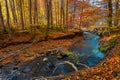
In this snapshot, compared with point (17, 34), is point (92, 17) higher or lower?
higher

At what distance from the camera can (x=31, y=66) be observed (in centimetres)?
1224

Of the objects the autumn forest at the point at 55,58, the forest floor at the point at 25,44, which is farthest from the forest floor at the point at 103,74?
the forest floor at the point at 25,44

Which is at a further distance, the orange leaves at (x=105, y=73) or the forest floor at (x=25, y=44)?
the forest floor at (x=25, y=44)

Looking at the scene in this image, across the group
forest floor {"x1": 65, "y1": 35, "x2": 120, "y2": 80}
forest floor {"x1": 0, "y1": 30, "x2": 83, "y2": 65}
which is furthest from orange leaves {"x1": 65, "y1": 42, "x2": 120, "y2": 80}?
forest floor {"x1": 0, "y1": 30, "x2": 83, "y2": 65}

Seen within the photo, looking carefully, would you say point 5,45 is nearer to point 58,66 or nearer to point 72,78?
point 58,66

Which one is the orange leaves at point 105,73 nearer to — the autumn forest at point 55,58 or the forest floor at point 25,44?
the autumn forest at point 55,58

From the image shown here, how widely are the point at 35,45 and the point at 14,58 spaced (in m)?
5.03

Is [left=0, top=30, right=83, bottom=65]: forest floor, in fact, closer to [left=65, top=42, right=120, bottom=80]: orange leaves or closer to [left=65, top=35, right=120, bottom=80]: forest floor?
[left=65, top=35, right=120, bottom=80]: forest floor

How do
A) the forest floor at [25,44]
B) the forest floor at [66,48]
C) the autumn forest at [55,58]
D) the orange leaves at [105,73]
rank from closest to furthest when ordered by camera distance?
the orange leaves at [105,73] < the forest floor at [66,48] < the autumn forest at [55,58] < the forest floor at [25,44]

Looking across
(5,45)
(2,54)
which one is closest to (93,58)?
(2,54)

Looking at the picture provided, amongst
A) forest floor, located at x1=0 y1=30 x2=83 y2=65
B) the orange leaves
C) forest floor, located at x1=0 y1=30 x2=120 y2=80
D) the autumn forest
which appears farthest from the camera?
forest floor, located at x1=0 y1=30 x2=83 y2=65

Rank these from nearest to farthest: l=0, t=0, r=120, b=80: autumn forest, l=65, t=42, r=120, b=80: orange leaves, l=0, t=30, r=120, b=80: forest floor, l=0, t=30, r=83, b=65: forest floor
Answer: l=65, t=42, r=120, b=80: orange leaves < l=0, t=30, r=120, b=80: forest floor < l=0, t=0, r=120, b=80: autumn forest < l=0, t=30, r=83, b=65: forest floor

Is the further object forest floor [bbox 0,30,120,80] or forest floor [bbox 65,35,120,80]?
forest floor [bbox 0,30,120,80]

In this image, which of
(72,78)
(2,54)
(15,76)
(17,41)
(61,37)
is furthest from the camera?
(61,37)
